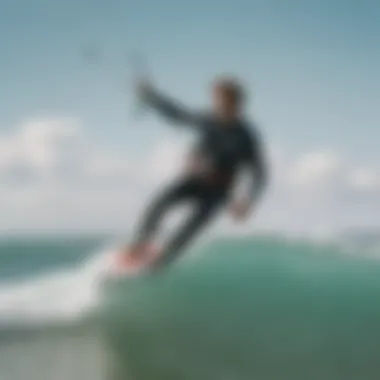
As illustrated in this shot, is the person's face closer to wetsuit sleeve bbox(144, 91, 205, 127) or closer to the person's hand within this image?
wetsuit sleeve bbox(144, 91, 205, 127)

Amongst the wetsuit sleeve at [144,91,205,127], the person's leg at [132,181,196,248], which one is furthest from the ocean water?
the wetsuit sleeve at [144,91,205,127]

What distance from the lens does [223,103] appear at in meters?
1.56

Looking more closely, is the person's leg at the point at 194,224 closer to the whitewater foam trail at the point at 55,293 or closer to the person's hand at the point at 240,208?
the person's hand at the point at 240,208

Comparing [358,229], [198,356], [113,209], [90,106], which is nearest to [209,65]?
[90,106]

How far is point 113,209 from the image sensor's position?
154cm

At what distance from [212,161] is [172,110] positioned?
0.14 m

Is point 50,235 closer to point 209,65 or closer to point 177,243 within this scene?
point 177,243

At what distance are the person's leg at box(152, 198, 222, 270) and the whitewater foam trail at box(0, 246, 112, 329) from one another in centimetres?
14

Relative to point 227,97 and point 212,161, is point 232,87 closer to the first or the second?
point 227,97

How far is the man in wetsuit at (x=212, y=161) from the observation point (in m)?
1.56

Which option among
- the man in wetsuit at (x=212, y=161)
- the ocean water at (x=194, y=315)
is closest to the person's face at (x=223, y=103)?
the man in wetsuit at (x=212, y=161)

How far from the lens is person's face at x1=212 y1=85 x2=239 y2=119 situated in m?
1.56

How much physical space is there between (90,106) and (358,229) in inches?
25.5

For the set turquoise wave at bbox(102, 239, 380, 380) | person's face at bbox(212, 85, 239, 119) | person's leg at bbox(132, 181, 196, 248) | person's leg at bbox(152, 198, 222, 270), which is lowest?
turquoise wave at bbox(102, 239, 380, 380)
